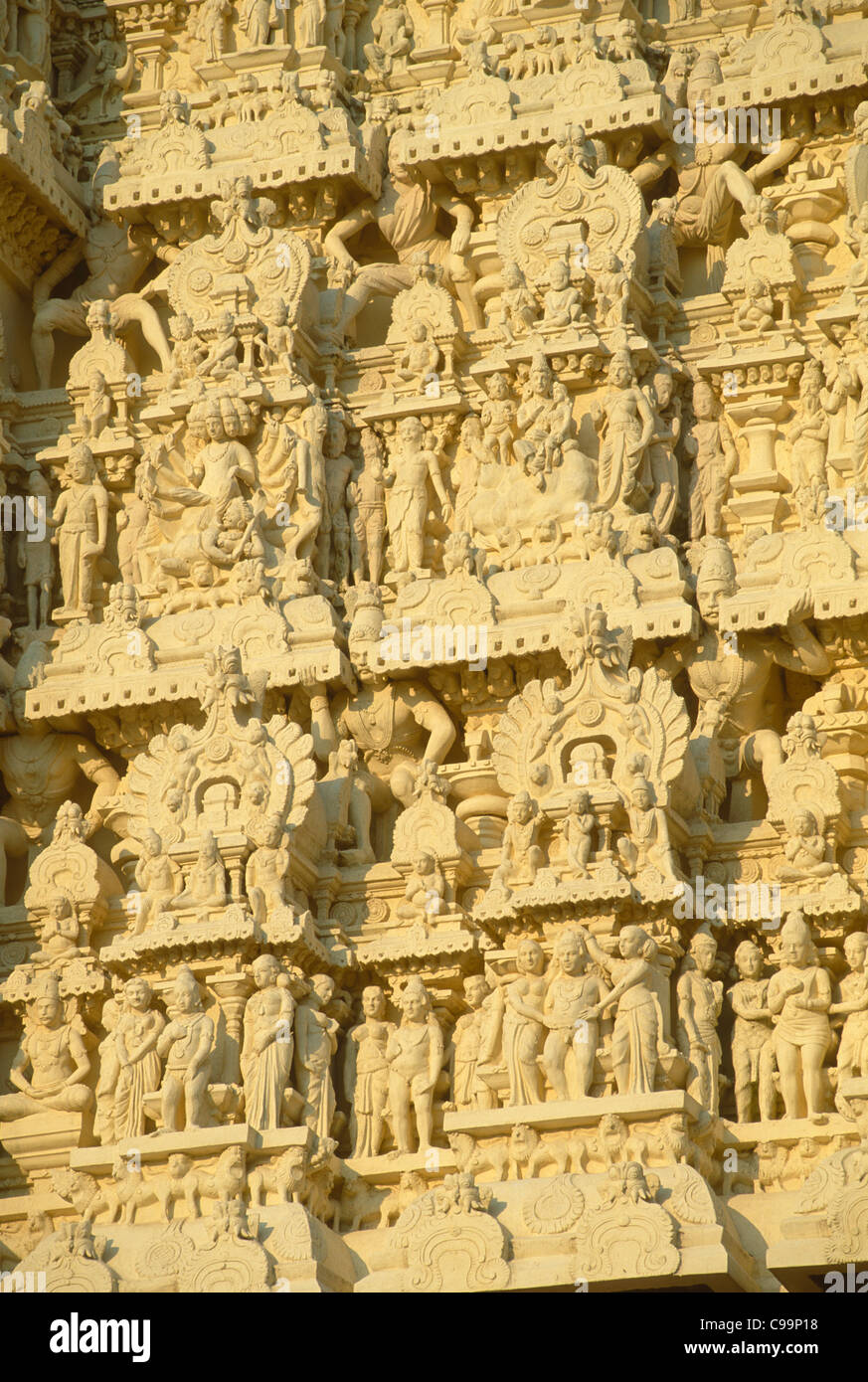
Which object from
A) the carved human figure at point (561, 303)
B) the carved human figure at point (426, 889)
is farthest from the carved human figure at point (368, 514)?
the carved human figure at point (426, 889)

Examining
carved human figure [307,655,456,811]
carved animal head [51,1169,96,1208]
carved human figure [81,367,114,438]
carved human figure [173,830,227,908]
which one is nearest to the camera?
carved animal head [51,1169,96,1208]

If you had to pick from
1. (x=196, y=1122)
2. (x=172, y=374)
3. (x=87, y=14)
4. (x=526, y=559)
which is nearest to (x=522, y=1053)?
(x=196, y=1122)

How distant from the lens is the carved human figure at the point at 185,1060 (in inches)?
739

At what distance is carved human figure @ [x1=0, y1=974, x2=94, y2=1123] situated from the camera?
→ 19.6 m

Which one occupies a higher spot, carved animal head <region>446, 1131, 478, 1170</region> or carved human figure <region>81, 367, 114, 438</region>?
carved human figure <region>81, 367, 114, 438</region>

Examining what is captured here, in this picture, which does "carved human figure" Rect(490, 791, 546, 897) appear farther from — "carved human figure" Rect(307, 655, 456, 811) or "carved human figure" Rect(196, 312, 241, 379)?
"carved human figure" Rect(196, 312, 241, 379)

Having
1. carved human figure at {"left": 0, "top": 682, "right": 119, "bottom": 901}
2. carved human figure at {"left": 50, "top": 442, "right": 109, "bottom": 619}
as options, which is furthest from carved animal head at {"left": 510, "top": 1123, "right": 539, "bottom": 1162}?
carved human figure at {"left": 50, "top": 442, "right": 109, "bottom": 619}

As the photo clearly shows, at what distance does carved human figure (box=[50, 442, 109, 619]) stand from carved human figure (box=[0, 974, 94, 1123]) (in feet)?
8.69

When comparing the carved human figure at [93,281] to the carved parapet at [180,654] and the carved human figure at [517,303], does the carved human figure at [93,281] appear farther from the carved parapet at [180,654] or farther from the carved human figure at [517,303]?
the carved human figure at [517,303]

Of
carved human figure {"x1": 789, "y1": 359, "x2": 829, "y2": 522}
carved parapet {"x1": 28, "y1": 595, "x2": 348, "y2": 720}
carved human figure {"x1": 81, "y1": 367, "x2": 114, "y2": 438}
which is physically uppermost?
carved human figure {"x1": 81, "y1": 367, "x2": 114, "y2": 438}

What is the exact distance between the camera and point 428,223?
2169cm

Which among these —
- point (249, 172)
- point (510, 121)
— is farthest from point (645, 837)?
point (249, 172)

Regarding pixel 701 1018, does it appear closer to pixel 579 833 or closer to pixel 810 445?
pixel 579 833

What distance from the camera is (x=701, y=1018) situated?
18719 mm
